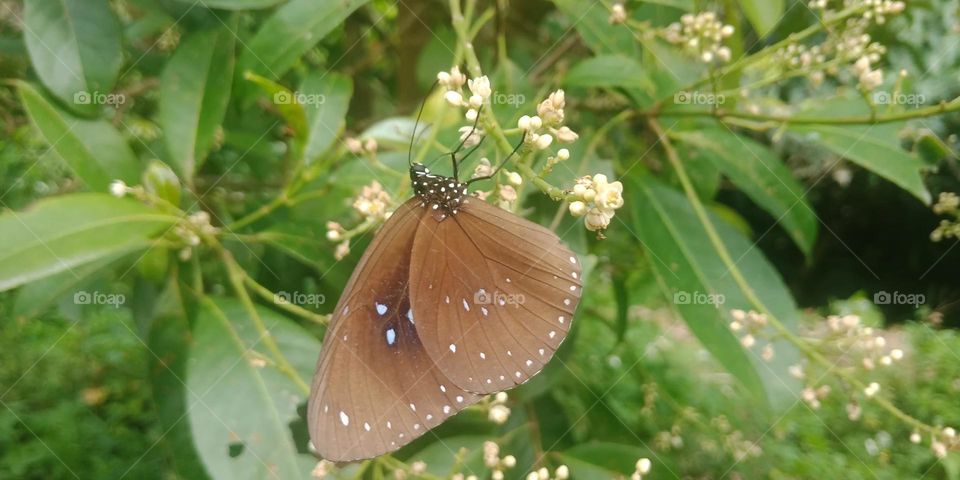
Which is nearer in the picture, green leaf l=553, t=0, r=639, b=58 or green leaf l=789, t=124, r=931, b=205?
green leaf l=789, t=124, r=931, b=205

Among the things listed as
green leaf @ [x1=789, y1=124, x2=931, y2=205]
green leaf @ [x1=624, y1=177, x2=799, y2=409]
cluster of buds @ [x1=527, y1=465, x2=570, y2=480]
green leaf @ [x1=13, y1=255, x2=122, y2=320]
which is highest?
green leaf @ [x1=789, y1=124, x2=931, y2=205]

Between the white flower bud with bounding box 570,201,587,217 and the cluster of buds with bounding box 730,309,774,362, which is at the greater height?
the white flower bud with bounding box 570,201,587,217

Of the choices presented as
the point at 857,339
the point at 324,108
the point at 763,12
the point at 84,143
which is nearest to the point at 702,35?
the point at 763,12

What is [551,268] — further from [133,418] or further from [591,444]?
[133,418]

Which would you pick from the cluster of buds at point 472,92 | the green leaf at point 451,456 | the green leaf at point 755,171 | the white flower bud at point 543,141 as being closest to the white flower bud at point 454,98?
the cluster of buds at point 472,92

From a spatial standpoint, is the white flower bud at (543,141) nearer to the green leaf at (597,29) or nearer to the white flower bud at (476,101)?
the white flower bud at (476,101)

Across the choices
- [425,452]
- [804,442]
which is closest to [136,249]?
[425,452]

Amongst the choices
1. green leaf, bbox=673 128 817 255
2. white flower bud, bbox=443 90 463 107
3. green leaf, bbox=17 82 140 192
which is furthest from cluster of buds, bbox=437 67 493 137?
green leaf, bbox=673 128 817 255

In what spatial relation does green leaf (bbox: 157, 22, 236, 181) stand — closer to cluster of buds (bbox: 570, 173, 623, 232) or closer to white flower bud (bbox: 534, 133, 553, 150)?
white flower bud (bbox: 534, 133, 553, 150)
